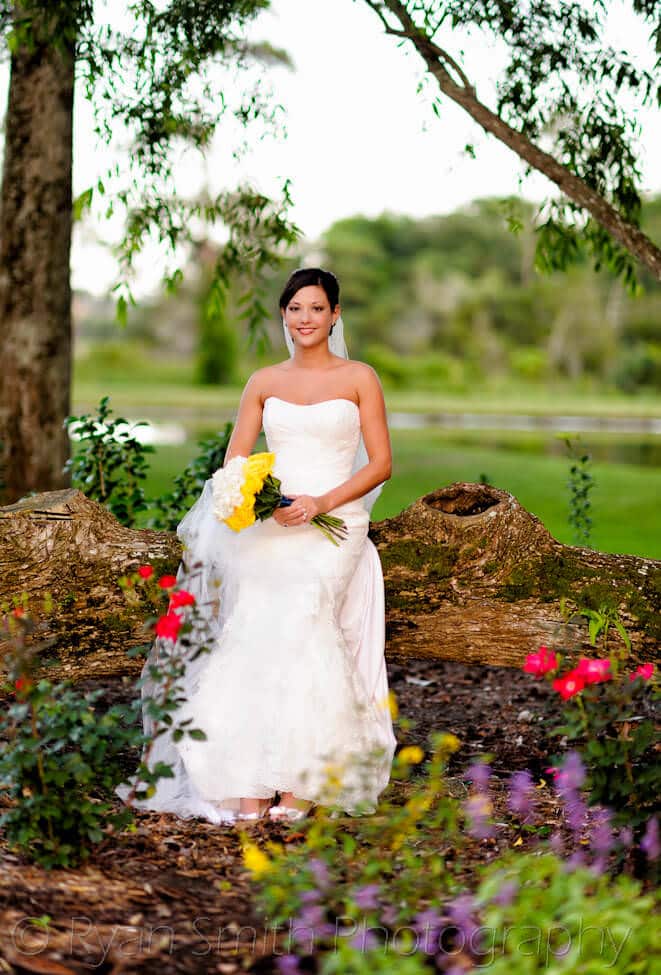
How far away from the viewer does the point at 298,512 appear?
4.47 meters

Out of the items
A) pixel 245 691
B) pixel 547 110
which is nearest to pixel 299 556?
pixel 245 691

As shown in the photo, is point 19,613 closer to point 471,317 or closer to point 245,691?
point 245,691

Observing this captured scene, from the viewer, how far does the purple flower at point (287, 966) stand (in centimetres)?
276

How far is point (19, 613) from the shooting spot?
3.49 meters

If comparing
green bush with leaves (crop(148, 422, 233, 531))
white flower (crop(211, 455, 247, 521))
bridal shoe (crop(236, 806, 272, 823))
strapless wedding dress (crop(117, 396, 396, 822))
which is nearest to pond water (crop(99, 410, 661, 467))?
green bush with leaves (crop(148, 422, 233, 531))

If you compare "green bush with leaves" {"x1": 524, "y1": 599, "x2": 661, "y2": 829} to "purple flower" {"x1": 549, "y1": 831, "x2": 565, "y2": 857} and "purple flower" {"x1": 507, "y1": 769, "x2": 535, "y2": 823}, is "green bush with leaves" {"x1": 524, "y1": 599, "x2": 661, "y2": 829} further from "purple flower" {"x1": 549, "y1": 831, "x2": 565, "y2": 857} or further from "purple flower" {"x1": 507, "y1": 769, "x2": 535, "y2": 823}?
"purple flower" {"x1": 507, "y1": 769, "x2": 535, "y2": 823}

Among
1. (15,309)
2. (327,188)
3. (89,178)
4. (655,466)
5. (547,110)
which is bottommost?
(655,466)

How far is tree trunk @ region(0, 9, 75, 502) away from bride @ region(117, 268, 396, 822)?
3.91 meters

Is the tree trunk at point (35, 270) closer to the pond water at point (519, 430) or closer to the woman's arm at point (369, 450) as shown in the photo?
the woman's arm at point (369, 450)

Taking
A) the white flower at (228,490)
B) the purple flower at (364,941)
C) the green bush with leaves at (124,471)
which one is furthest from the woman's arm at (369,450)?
the green bush with leaves at (124,471)

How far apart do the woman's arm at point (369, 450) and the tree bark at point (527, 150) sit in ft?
6.61

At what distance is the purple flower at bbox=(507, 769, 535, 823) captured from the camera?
14.3 ft

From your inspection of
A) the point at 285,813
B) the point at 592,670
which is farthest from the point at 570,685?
Answer: the point at 285,813

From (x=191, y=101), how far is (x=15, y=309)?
2365 mm
